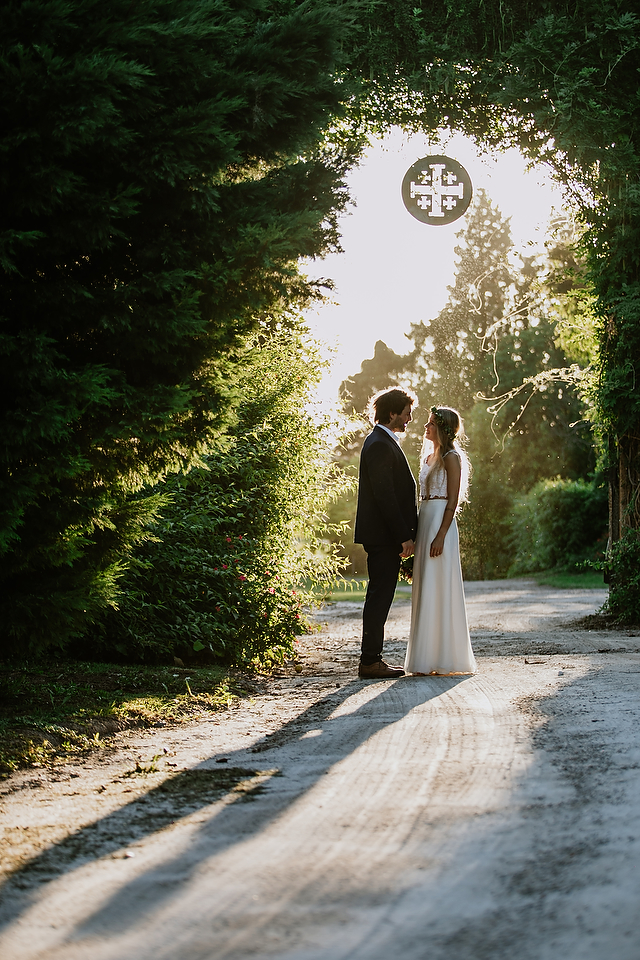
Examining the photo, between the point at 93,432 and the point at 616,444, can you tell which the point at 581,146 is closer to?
the point at 616,444

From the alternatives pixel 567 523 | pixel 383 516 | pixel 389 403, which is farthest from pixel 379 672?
pixel 567 523

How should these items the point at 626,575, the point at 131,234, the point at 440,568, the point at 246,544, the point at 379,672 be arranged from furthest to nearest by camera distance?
1. the point at 626,575
2. the point at 246,544
3. the point at 440,568
4. the point at 379,672
5. the point at 131,234

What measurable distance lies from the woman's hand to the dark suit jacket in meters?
0.18

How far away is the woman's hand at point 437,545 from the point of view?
292 inches

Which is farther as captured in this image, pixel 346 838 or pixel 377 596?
A: pixel 377 596

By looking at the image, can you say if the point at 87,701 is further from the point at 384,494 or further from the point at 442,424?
the point at 442,424

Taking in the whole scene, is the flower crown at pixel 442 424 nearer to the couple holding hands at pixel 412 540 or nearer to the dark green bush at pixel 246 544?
the couple holding hands at pixel 412 540

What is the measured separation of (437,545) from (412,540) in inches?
8.5

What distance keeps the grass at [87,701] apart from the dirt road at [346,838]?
0.89 ft

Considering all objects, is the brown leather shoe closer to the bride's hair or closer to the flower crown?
the bride's hair

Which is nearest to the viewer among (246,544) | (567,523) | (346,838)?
(346,838)

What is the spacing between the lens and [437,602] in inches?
294

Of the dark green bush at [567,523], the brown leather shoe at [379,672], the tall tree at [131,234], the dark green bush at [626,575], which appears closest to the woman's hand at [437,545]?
the brown leather shoe at [379,672]

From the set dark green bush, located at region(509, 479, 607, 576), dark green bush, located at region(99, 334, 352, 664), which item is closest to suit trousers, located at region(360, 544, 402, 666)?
dark green bush, located at region(99, 334, 352, 664)
